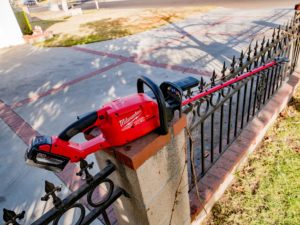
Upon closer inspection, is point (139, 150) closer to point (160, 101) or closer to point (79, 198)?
point (160, 101)

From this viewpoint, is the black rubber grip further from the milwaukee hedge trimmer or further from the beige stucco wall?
the beige stucco wall

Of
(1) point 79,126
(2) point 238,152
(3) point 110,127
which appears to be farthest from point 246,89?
(1) point 79,126

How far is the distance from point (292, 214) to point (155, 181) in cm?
170

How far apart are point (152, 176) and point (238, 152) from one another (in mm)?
1684

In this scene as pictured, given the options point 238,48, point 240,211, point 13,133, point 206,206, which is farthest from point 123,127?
point 238,48

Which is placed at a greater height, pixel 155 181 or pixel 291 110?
pixel 155 181

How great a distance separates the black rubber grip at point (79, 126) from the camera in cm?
120

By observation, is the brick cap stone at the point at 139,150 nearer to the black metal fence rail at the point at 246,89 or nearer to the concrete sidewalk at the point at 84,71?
the black metal fence rail at the point at 246,89

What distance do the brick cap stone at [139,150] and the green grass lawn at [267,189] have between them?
1456mm

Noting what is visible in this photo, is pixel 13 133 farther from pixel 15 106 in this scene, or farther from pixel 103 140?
pixel 103 140

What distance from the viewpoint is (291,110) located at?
3814 mm

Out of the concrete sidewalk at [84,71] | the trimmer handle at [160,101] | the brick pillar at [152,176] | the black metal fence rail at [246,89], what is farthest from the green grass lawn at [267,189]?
the concrete sidewalk at [84,71]

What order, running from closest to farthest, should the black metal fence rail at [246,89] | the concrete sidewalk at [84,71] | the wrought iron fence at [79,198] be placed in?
the wrought iron fence at [79,198] < the black metal fence rail at [246,89] < the concrete sidewalk at [84,71]

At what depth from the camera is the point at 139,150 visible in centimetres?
131
